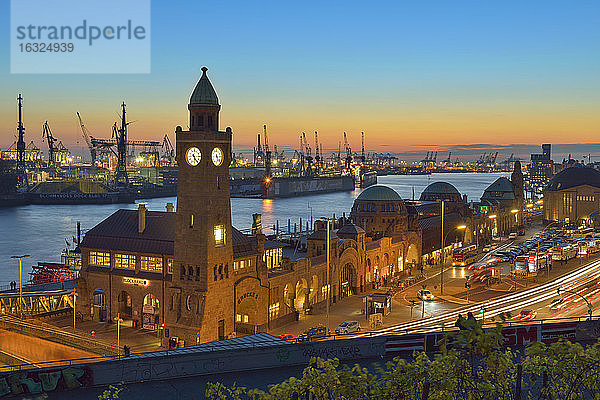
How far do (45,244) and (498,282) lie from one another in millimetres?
105799

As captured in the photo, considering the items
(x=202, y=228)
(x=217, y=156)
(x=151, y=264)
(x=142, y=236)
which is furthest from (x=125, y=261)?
(x=217, y=156)

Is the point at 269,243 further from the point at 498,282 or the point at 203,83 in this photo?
the point at 498,282

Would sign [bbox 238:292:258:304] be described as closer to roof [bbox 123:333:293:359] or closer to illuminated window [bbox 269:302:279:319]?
illuminated window [bbox 269:302:279:319]

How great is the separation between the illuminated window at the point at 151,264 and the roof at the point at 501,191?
108678mm

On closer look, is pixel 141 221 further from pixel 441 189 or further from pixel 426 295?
pixel 441 189

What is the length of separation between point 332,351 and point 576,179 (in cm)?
14753

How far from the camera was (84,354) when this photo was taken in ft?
171

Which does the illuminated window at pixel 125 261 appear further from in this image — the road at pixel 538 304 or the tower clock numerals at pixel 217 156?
the road at pixel 538 304

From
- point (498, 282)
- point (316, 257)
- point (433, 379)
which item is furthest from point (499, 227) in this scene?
point (433, 379)

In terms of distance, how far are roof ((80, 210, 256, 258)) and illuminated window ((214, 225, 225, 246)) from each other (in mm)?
2769

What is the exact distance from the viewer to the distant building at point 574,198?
159500 mm

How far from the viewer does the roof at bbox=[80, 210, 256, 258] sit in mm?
60250

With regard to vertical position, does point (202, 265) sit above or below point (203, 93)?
below

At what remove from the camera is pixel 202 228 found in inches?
2162
